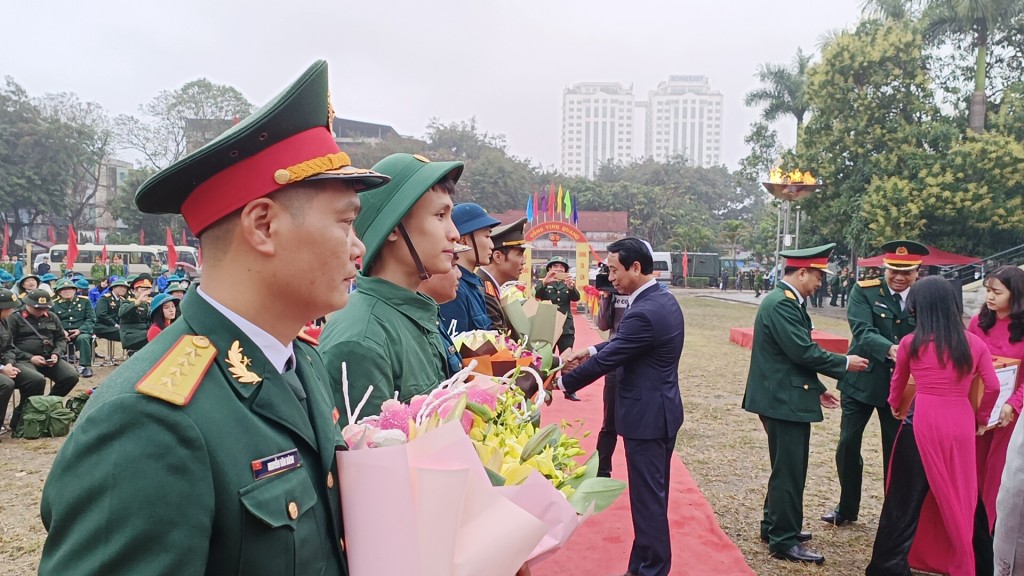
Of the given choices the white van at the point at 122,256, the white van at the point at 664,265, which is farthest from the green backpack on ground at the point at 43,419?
the white van at the point at 664,265

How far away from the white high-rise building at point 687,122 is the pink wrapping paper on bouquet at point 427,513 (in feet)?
491

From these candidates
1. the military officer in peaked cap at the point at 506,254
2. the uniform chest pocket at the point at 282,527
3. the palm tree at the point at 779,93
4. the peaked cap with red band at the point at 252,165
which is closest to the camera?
the uniform chest pocket at the point at 282,527

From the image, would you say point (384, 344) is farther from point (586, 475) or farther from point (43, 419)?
point (43, 419)

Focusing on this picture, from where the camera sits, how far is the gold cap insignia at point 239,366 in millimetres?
1146

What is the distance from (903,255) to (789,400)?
5.14ft

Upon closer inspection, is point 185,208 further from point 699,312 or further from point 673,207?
point 673,207

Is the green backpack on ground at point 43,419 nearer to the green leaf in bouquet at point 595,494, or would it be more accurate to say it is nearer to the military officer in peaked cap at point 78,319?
the military officer in peaked cap at point 78,319

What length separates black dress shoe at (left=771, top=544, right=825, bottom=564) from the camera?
4.12 meters

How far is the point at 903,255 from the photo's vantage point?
4.81 meters

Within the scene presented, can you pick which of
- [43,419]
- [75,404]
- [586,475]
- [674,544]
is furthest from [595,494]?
[75,404]

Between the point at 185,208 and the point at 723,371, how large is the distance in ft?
→ 34.4

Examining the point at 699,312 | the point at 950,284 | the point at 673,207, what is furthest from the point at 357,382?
the point at 673,207

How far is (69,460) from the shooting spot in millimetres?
959

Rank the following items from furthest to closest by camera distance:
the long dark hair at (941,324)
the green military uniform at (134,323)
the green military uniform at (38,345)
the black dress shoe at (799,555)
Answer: the green military uniform at (134,323)
the green military uniform at (38,345)
the black dress shoe at (799,555)
the long dark hair at (941,324)
